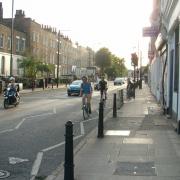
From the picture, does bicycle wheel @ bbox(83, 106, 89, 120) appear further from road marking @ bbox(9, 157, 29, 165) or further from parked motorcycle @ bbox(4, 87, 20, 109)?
road marking @ bbox(9, 157, 29, 165)

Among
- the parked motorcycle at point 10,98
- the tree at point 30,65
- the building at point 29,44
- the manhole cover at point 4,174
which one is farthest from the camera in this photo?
the building at point 29,44

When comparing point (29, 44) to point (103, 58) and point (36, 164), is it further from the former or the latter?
point (103, 58)

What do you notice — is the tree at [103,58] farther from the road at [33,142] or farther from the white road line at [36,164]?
the white road line at [36,164]

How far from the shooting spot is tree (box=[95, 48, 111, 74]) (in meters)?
135

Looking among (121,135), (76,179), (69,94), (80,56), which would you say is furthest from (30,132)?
(80,56)

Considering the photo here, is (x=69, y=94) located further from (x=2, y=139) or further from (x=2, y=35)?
(x=2, y=139)

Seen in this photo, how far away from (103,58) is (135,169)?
418ft

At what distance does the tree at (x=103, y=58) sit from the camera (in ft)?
444

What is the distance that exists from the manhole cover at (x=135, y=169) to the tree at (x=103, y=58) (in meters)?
126

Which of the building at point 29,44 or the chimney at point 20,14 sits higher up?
the chimney at point 20,14

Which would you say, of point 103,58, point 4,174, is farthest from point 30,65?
point 103,58

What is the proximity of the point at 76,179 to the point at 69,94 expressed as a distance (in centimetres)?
3471

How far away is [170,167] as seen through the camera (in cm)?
888

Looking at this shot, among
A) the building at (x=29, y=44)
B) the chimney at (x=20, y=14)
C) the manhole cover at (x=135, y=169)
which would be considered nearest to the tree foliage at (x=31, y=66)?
the building at (x=29, y=44)
